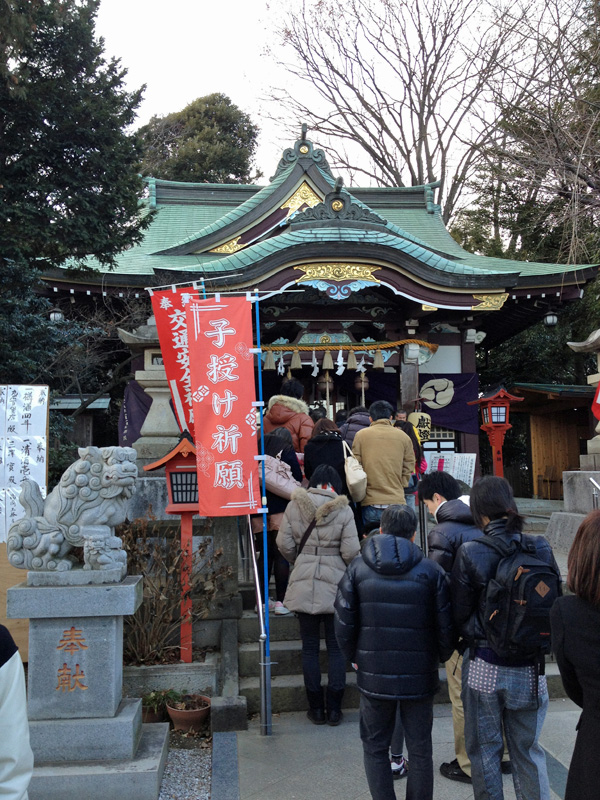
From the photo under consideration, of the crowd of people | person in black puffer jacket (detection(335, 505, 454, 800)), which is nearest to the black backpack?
the crowd of people

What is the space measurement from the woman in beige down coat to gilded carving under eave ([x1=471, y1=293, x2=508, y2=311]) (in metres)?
6.78

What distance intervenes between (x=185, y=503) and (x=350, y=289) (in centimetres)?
587

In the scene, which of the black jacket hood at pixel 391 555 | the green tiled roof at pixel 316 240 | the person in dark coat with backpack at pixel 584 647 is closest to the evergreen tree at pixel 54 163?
the green tiled roof at pixel 316 240

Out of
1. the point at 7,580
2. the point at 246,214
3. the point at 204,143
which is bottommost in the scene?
the point at 7,580

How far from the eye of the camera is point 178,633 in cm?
521

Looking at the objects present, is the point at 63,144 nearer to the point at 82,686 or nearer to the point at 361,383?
the point at 361,383

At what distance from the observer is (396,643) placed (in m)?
3.04

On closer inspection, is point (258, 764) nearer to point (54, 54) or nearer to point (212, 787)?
point (212, 787)

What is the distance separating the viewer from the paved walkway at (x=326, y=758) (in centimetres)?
369

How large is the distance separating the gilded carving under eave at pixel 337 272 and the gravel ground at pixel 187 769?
696 centimetres

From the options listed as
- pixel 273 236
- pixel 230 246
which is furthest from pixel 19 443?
pixel 273 236

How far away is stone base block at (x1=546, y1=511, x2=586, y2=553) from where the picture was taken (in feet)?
24.0

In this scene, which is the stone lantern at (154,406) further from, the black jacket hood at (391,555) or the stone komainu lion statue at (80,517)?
the black jacket hood at (391,555)

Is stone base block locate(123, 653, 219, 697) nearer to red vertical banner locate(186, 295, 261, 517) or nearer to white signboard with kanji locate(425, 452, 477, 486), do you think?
red vertical banner locate(186, 295, 261, 517)
